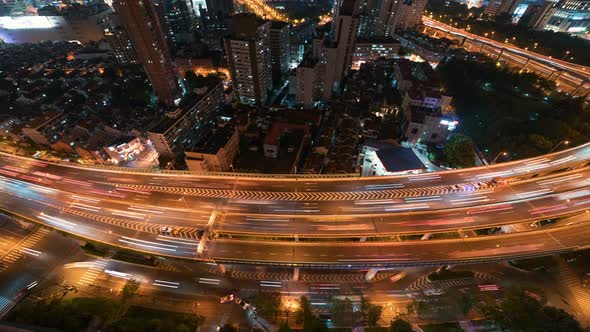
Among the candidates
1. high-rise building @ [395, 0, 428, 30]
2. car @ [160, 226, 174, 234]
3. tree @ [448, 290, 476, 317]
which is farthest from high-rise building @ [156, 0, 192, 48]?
tree @ [448, 290, 476, 317]

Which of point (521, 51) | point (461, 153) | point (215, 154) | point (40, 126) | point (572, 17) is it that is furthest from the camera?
point (572, 17)

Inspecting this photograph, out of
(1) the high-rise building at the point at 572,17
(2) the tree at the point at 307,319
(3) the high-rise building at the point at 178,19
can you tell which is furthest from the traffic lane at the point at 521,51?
(3) the high-rise building at the point at 178,19

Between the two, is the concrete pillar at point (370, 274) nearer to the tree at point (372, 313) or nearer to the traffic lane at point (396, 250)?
the traffic lane at point (396, 250)

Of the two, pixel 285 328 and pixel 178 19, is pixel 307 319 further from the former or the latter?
pixel 178 19

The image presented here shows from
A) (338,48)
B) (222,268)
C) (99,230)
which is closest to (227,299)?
(222,268)

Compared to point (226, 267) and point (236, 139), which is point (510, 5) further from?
point (226, 267)

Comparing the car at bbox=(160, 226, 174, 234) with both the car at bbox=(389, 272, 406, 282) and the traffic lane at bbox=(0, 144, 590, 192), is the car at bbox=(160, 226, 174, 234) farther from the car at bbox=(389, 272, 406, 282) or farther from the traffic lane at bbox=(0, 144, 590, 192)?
the car at bbox=(389, 272, 406, 282)
